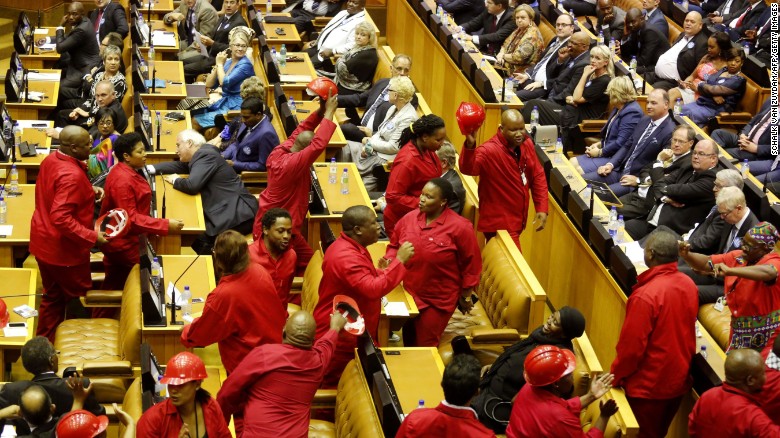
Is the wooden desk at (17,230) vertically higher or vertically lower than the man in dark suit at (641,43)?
higher

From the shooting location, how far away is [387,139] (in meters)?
8.29

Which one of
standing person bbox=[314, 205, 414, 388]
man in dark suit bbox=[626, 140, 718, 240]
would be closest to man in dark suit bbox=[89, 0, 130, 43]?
man in dark suit bbox=[626, 140, 718, 240]

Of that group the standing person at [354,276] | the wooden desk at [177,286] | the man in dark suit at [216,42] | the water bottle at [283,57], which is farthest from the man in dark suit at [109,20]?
the standing person at [354,276]

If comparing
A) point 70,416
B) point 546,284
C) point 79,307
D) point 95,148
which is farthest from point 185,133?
point 70,416

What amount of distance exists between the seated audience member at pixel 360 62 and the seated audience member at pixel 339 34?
2.03 ft

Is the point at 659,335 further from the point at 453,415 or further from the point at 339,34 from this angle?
the point at 339,34

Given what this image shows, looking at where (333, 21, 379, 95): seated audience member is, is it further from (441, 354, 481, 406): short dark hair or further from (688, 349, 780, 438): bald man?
(441, 354, 481, 406): short dark hair

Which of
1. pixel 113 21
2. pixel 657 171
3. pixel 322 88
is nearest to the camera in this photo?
pixel 322 88

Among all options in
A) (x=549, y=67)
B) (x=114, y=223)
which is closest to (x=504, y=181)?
(x=114, y=223)

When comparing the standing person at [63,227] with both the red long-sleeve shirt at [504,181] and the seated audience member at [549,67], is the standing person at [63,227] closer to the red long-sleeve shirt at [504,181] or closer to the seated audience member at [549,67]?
the red long-sleeve shirt at [504,181]

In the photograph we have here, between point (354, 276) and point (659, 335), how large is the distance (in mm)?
1423

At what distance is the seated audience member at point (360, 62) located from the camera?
376 inches

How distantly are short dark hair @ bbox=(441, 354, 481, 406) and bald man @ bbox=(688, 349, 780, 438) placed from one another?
1169mm

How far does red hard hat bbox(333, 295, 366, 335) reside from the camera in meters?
5.37
